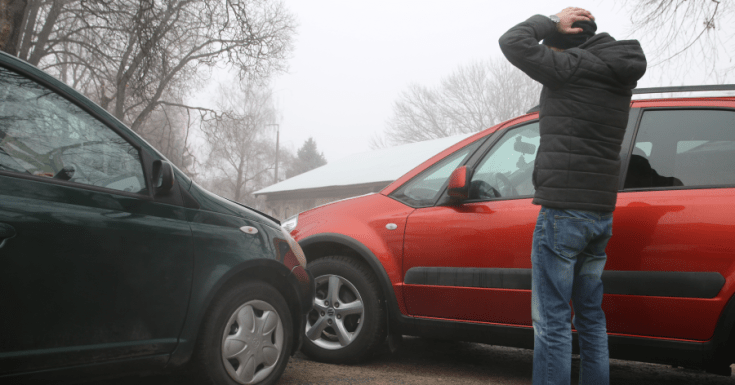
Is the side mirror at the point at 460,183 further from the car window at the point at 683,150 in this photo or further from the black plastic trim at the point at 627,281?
the car window at the point at 683,150

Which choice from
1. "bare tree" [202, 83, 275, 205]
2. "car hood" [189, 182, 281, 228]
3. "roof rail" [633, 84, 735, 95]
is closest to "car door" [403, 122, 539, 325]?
"roof rail" [633, 84, 735, 95]

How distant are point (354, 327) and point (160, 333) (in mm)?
1632

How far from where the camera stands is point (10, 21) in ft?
20.7

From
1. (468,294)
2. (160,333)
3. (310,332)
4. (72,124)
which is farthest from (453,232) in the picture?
(72,124)

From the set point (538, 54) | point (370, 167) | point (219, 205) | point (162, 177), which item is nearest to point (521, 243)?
point (538, 54)

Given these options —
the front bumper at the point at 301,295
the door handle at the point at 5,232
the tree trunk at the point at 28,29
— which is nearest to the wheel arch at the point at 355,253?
the front bumper at the point at 301,295

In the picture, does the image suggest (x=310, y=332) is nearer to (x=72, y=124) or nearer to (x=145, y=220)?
(x=145, y=220)

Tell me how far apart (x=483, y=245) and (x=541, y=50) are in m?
1.23

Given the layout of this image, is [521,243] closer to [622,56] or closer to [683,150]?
[683,150]

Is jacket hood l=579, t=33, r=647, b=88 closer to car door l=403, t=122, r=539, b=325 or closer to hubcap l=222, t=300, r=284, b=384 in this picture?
car door l=403, t=122, r=539, b=325

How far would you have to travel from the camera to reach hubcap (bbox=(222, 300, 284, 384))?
109 inches

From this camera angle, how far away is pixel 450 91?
40250 millimetres

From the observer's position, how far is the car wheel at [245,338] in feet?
8.80

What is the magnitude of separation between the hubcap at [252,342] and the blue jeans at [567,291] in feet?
4.57
